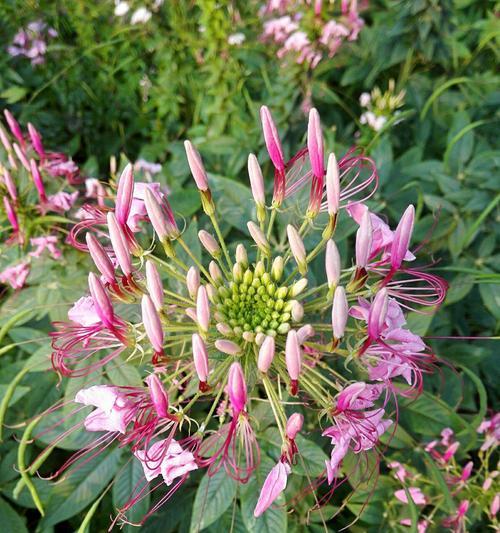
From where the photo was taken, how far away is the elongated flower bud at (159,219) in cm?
83

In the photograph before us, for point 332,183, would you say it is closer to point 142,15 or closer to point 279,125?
point 279,125

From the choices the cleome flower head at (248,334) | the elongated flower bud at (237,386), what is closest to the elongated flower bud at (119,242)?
the cleome flower head at (248,334)

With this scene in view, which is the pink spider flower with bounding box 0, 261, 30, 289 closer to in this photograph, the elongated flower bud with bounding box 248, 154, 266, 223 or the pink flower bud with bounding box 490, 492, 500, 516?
the elongated flower bud with bounding box 248, 154, 266, 223

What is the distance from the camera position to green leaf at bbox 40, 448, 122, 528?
1099 mm

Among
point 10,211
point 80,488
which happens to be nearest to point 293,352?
point 80,488

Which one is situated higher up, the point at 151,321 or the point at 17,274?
the point at 151,321

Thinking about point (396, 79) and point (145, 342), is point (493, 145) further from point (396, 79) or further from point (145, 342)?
point (145, 342)

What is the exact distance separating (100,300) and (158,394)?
174 mm

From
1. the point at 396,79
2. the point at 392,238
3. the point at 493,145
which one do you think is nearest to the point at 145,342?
the point at 392,238

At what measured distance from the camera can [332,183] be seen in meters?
0.82

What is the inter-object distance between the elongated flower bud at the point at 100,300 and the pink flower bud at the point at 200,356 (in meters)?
0.16

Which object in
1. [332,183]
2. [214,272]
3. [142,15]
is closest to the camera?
[332,183]

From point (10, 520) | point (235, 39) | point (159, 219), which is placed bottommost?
point (10, 520)

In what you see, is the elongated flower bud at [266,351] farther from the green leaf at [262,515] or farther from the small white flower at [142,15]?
the small white flower at [142,15]
